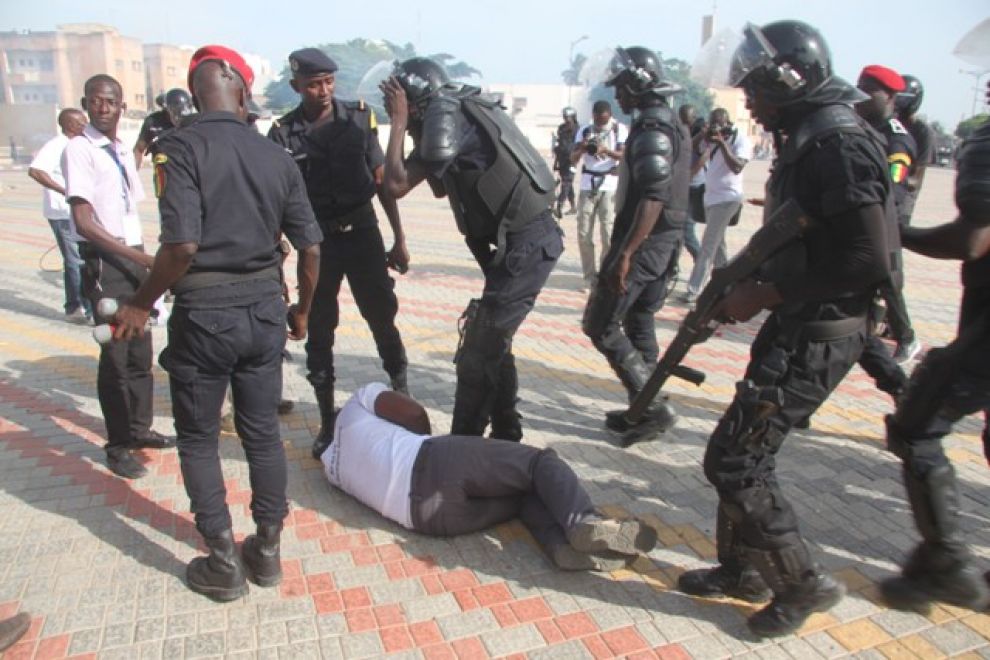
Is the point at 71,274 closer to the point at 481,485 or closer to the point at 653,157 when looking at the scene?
Answer: the point at 481,485

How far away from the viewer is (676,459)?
12.7 feet

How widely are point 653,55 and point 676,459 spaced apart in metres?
2.32

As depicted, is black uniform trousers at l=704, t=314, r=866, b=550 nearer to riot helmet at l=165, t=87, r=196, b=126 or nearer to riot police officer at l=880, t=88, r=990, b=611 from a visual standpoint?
riot police officer at l=880, t=88, r=990, b=611

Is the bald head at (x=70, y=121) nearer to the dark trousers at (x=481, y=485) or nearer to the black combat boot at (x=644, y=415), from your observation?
the dark trousers at (x=481, y=485)

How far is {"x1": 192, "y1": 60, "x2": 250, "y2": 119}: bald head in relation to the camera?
8.08 feet

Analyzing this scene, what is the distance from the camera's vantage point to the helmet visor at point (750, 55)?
2.27 meters

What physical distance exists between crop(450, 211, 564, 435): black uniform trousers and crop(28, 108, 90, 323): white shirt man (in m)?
4.72

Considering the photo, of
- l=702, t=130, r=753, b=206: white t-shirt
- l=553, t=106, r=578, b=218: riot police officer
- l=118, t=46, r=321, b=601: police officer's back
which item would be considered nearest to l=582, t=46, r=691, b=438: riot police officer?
l=118, t=46, r=321, b=601: police officer's back

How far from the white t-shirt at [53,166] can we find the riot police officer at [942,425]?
672 centimetres

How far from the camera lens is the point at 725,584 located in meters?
2.64

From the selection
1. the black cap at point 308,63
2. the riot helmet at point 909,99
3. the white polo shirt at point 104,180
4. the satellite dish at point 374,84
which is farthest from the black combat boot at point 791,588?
the riot helmet at point 909,99

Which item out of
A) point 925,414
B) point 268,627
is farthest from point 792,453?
point 268,627

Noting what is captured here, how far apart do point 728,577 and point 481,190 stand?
6.51ft

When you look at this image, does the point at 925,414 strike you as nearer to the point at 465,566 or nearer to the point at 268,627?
the point at 465,566
